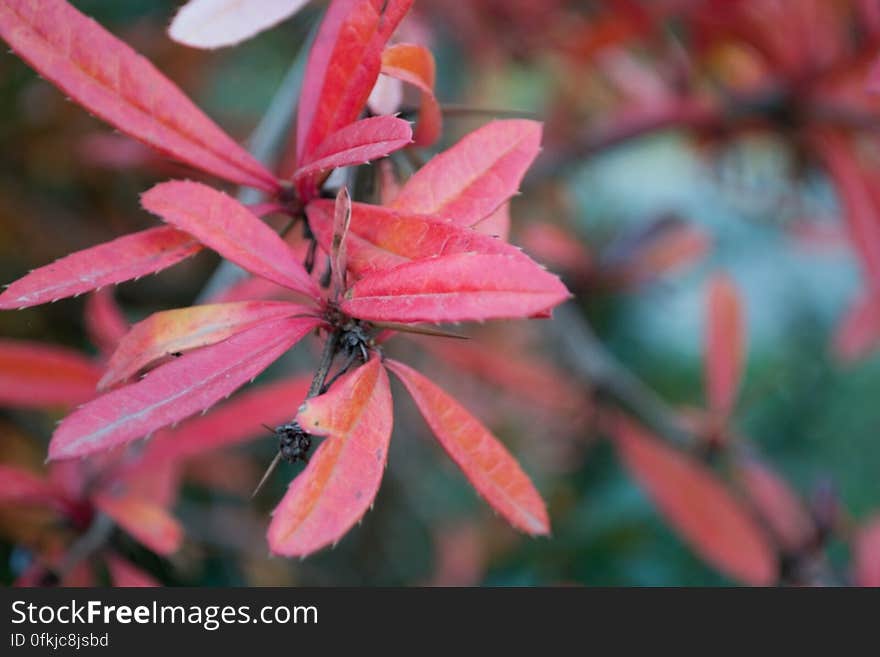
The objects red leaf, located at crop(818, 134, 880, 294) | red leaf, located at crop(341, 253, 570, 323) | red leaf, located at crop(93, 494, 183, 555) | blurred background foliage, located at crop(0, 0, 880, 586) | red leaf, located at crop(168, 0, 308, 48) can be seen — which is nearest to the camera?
red leaf, located at crop(341, 253, 570, 323)

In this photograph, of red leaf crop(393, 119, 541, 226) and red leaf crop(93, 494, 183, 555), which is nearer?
red leaf crop(393, 119, 541, 226)

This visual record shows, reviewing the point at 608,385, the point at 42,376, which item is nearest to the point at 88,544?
the point at 42,376

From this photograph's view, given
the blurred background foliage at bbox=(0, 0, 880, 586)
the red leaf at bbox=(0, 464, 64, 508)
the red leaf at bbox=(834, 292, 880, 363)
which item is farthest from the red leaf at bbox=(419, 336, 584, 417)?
the red leaf at bbox=(0, 464, 64, 508)

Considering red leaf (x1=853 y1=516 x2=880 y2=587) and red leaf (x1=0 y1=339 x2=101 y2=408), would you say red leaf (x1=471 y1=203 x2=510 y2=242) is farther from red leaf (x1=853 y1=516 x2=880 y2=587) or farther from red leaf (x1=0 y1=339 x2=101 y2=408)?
red leaf (x1=853 y1=516 x2=880 y2=587)

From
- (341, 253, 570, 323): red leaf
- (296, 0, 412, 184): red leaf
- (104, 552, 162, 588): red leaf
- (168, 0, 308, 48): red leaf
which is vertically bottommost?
(104, 552, 162, 588): red leaf

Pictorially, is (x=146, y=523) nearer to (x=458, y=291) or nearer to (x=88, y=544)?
(x=88, y=544)

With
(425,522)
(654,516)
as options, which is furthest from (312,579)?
(654,516)

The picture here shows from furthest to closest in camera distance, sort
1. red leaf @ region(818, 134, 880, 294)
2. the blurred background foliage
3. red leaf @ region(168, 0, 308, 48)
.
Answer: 1. the blurred background foliage
2. red leaf @ region(818, 134, 880, 294)
3. red leaf @ region(168, 0, 308, 48)

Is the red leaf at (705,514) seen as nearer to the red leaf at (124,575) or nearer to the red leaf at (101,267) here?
the red leaf at (124,575)
